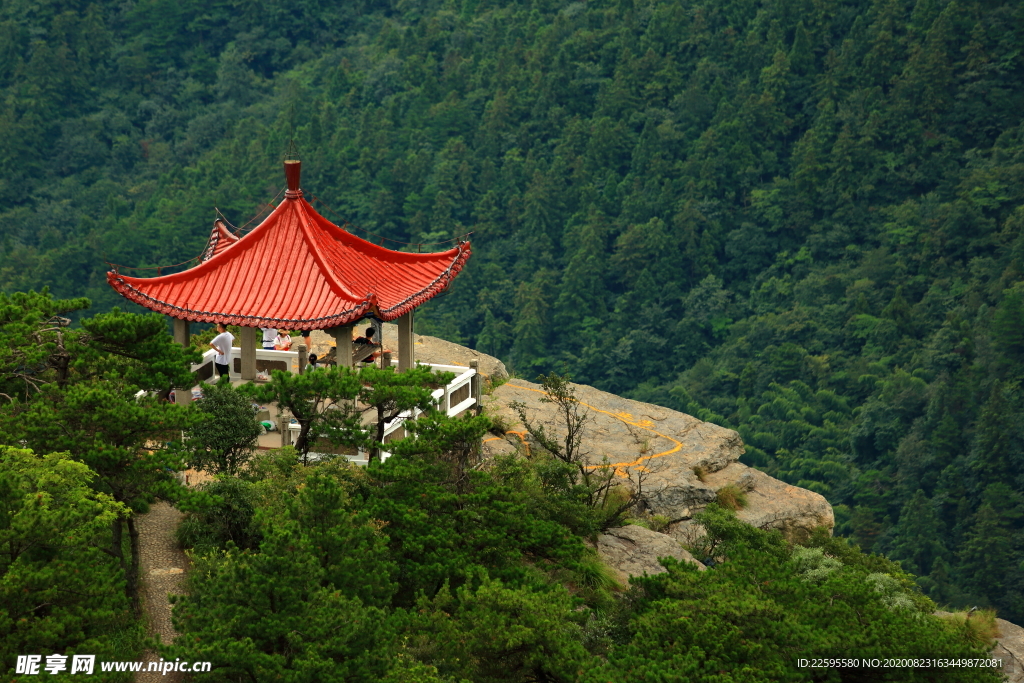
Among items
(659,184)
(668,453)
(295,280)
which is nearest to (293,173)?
(295,280)

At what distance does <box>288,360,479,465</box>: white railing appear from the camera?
22.2m

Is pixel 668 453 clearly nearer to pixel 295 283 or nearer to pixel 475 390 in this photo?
pixel 475 390

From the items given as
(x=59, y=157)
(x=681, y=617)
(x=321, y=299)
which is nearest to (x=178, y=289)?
(x=321, y=299)

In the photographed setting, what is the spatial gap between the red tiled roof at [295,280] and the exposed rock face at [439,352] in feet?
18.7

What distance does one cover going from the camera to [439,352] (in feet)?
108

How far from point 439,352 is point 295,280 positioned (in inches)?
395

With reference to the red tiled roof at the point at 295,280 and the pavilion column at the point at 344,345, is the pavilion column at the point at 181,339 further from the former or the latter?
the pavilion column at the point at 344,345

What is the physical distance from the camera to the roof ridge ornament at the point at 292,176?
77.5 feet

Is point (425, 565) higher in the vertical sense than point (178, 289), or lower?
lower

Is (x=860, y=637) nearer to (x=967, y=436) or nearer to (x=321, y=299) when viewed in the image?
(x=321, y=299)

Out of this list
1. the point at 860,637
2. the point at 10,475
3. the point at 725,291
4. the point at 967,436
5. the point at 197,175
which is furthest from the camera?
the point at 197,175

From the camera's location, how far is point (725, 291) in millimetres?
78938

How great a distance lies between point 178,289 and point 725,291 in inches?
2287

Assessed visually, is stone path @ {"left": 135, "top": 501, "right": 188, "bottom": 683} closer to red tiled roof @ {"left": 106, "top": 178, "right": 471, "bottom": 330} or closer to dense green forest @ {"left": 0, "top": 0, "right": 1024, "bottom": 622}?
red tiled roof @ {"left": 106, "top": 178, "right": 471, "bottom": 330}
